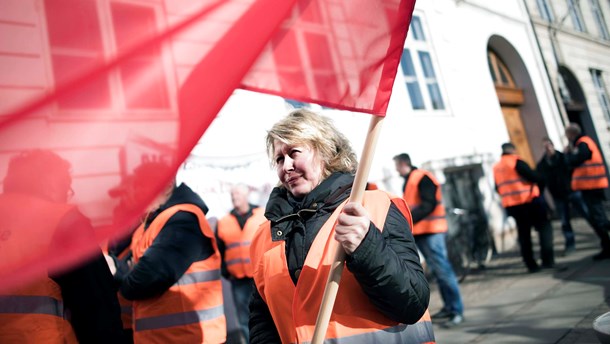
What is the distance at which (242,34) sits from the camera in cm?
125

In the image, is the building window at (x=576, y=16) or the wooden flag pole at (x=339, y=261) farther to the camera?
the building window at (x=576, y=16)

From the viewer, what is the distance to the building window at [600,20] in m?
16.2

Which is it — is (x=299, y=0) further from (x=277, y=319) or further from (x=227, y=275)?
(x=227, y=275)

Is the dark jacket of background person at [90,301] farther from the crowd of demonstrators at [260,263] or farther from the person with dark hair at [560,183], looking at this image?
the person with dark hair at [560,183]

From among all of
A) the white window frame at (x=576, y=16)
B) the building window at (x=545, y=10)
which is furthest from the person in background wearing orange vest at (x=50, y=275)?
the white window frame at (x=576, y=16)

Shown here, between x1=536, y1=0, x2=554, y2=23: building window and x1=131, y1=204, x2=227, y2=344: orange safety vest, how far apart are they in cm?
1394

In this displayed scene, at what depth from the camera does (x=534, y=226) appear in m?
6.85

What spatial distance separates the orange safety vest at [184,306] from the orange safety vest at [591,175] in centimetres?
601

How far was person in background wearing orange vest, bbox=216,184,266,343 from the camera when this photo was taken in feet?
16.5

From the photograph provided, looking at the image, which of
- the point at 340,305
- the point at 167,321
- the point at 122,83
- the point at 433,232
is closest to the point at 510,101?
the point at 433,232

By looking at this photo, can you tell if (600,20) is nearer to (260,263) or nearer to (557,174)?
(557,174)

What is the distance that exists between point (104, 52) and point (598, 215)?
722cm

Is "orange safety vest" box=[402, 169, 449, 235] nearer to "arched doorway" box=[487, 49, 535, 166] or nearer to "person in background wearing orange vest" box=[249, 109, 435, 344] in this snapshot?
"person in background wearing orange vest" box=[249, 109, 435, 344]

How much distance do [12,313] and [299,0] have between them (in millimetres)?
1466
